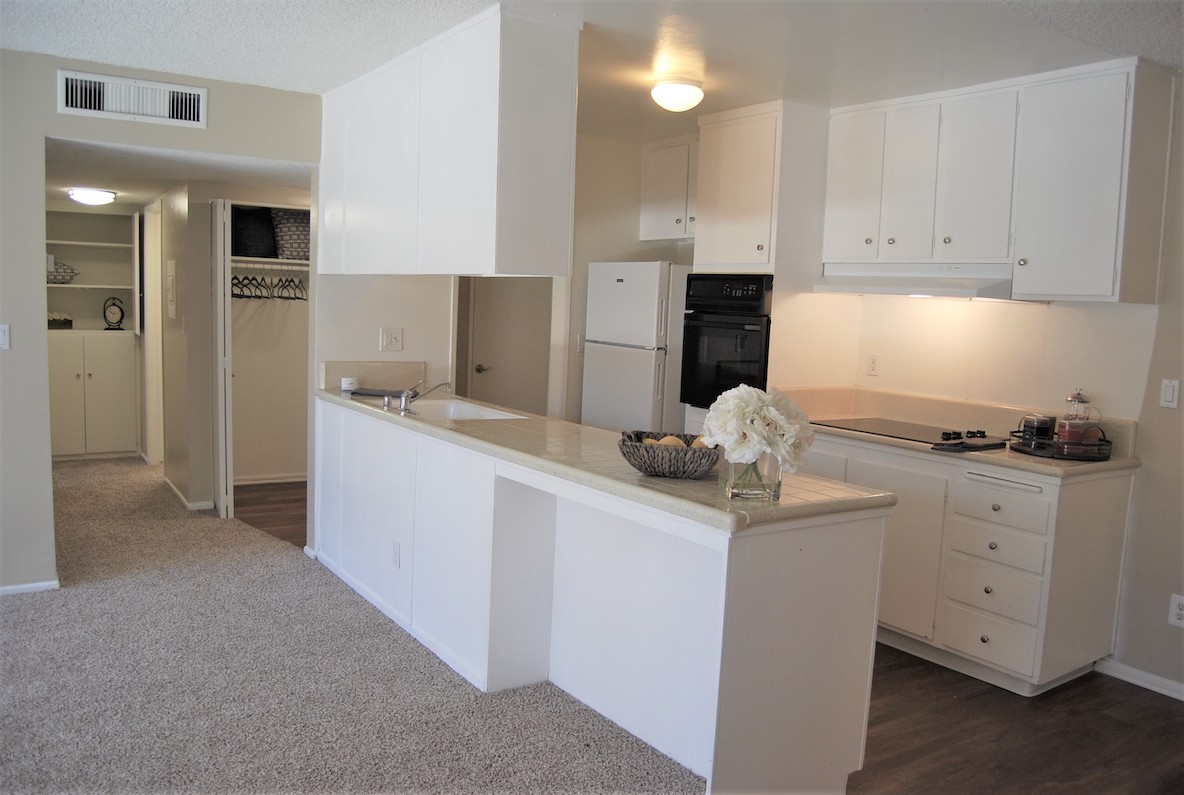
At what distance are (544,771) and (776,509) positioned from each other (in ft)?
3.53

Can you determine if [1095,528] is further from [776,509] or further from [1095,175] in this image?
[776,509]

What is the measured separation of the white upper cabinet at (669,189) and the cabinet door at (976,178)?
4.52ft

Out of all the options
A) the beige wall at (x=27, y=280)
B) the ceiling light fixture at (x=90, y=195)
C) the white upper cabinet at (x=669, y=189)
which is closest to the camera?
the beige wall at (x=27, y=280)

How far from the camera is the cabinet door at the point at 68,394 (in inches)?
273

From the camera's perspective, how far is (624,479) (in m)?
2.51

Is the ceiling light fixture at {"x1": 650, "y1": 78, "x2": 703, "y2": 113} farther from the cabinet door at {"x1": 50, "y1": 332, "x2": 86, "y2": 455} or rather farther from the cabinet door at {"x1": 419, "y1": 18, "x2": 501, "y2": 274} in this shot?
the cabinet door at {"x1": 50, "y1": 332, "x2": 86, "y2": 455}

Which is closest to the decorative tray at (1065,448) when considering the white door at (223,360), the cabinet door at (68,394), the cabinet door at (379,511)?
the cabinet door at (379,511)

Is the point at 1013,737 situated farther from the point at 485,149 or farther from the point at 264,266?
the point at 264,266

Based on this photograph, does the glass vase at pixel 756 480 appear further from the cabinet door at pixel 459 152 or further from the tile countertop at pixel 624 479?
the cabinet door at pixel 459 152

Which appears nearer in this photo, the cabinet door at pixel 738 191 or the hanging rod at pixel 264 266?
the cabinet door at pixel 738 191

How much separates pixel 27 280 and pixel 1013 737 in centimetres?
426

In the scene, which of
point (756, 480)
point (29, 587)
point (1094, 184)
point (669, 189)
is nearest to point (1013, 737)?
point (756, 480)

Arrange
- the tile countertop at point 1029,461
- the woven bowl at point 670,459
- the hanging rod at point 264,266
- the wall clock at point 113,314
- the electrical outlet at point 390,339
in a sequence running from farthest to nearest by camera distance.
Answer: the wall clock at point 113,314
the hanging rod at point 264,266
the electrical outlet at point 390,339
the tile countertop at point 1029,461
the woven bowl at point 670,459

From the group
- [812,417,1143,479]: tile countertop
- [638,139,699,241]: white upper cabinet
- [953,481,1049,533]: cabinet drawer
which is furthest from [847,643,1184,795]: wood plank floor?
[638,139,699,241]: white upper cabinet
